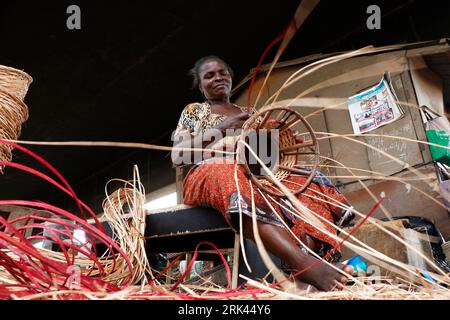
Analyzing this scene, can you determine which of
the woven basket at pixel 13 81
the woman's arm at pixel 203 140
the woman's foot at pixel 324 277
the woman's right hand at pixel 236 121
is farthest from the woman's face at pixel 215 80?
the woman's foot at pixel 324 277

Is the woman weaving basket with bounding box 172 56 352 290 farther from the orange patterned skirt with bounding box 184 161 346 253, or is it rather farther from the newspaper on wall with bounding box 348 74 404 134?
the newspaper on wall with bounding box 348 74 404 134

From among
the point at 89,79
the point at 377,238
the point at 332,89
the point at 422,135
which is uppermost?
the point at 89,79

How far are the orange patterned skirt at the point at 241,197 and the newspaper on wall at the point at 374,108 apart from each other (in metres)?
1.45

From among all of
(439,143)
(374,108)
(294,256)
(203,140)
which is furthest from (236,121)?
(374,108)

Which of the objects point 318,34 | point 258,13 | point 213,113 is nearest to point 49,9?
point 258,13

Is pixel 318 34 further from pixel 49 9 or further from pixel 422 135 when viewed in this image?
pixel 49 9

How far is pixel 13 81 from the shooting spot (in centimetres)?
121

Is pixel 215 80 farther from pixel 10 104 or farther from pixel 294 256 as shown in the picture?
pixel 294 256

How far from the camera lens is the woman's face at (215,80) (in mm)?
1732

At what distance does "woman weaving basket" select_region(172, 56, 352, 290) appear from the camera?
0.98 metres
